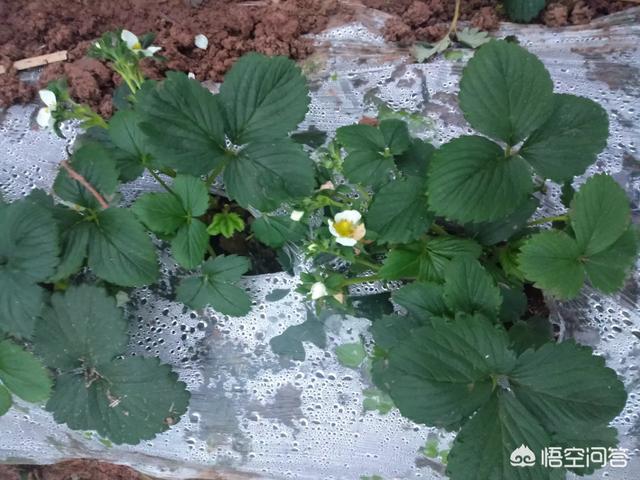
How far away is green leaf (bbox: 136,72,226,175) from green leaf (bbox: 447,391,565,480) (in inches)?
27.9

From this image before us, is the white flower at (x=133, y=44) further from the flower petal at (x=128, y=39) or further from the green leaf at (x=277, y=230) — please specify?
the green leaf at (x=277, y=230)

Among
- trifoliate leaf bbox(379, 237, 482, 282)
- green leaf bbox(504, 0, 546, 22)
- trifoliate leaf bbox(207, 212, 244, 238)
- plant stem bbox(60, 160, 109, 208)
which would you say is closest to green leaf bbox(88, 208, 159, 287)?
plant stem bbox(60, 160, 109, 208)

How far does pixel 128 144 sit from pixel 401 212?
2.05 ft

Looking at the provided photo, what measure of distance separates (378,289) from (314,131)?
44 centimetres

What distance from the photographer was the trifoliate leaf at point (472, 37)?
5.05 ft

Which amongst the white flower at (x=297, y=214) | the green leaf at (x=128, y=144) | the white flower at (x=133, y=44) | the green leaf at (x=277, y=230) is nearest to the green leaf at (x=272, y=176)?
the white flower at (x=297, y=214)

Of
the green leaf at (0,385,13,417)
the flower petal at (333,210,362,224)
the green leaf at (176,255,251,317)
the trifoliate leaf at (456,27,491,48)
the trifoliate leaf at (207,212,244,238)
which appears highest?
the trifoliate leaf at (456,27,491,48)

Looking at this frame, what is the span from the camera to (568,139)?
108cm

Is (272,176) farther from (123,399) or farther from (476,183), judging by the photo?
(123,399)

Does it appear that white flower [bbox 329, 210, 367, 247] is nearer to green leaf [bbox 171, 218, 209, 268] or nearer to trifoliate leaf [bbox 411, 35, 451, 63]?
green leaf [bbox 171, 218, 209, 268]

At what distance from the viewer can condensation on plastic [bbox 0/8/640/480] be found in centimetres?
133

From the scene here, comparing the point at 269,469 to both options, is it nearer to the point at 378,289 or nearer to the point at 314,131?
the point at 378,289

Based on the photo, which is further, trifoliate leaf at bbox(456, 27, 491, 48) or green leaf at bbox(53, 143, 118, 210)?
trifoliate leaf at bbox(456, 27, 491, 48)

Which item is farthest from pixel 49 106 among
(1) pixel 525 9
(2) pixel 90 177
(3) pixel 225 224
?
(1) pixel 525 9
